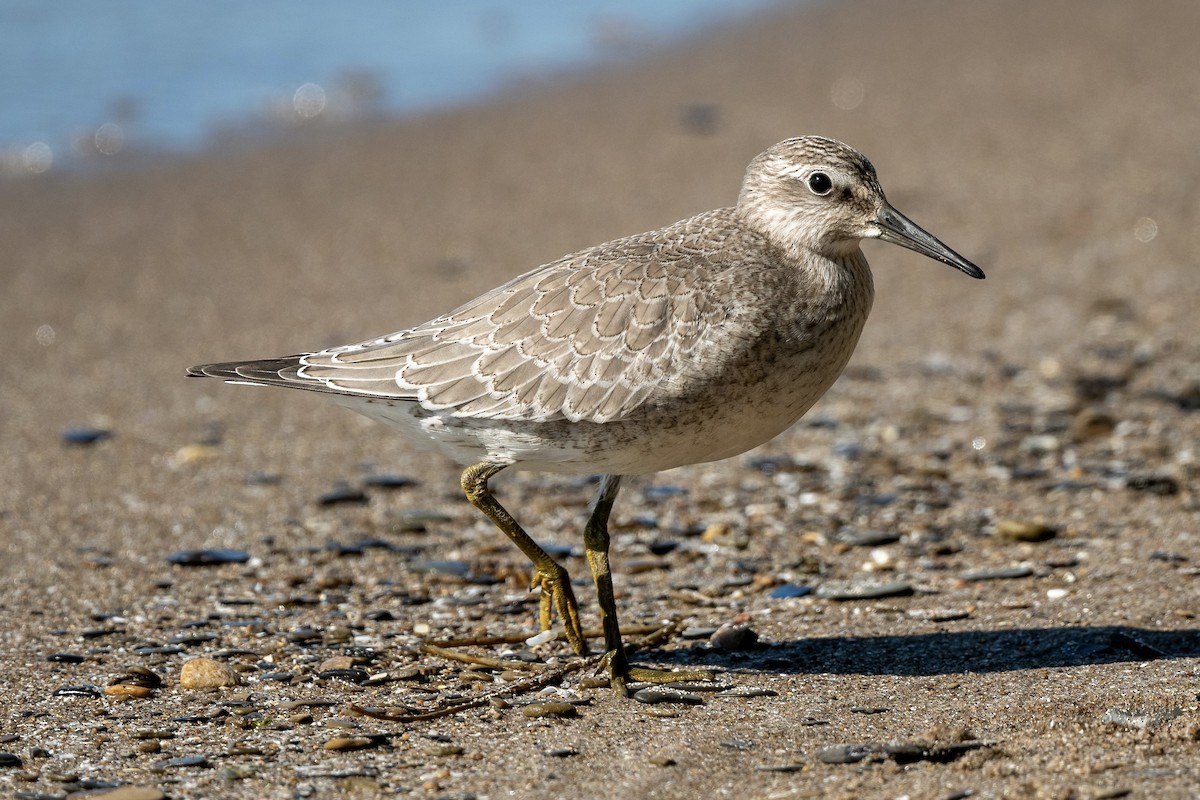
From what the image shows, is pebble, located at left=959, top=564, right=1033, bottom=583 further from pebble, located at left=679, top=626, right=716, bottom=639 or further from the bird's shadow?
pebble, located at left=679, top=626, right=716, bottom=639

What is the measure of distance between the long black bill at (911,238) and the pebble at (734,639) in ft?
5.89

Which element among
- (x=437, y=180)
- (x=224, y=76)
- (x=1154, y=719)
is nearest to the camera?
(x=1154, y=719)

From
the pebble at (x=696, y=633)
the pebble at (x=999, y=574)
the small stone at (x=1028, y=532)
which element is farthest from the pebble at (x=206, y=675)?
the small stone at (x=1028, y=532)

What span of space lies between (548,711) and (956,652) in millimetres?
1791

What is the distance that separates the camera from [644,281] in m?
5.88

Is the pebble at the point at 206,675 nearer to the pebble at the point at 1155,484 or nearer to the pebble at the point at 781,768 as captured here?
the pebble at the point at 781,768

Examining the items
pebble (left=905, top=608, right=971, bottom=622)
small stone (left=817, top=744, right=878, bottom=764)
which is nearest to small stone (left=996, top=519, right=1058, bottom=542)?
pebble (left=905, top=608, right=971, bottom=622)

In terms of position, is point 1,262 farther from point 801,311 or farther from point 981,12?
point 981,12

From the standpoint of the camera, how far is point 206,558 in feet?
23.4

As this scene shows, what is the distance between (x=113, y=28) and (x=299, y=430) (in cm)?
1006

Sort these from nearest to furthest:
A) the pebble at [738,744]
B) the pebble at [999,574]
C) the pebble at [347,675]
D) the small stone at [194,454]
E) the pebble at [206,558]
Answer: the pebble at [738,744], the pebble at [347,675], the pebble at [999,574], the pebble at [206,558], the small stone at [194,454]

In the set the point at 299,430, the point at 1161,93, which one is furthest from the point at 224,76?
the point at 1161,93

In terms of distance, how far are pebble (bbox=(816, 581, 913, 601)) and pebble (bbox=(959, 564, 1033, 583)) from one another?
1.01 ft

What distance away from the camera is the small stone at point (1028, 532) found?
726cm
